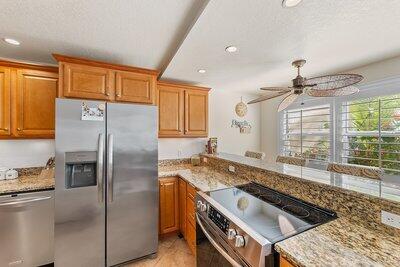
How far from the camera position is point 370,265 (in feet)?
2.55

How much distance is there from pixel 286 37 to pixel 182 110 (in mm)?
1769

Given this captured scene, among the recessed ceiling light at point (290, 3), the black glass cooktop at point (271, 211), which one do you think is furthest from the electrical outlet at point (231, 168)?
the recessed ceiling light at point (290, 3)

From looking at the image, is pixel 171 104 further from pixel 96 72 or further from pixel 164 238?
pixel 164 238

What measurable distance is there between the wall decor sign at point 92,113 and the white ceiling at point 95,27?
2.10 ft

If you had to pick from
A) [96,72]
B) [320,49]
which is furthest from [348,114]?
[96,72]

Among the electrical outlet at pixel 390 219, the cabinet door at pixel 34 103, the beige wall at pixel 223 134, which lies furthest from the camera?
the beige wall at pixel 223 134

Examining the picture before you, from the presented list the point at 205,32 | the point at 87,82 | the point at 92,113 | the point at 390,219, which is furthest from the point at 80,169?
the point at 390,219

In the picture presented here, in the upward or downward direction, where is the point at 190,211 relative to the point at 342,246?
downward

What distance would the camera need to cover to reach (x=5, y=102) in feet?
6.89

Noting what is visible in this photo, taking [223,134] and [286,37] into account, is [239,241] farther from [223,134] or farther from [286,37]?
[223,134]

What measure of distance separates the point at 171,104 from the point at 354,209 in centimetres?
245

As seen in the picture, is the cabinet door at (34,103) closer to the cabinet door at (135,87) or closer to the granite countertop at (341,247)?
the cabinet door at (135,87)

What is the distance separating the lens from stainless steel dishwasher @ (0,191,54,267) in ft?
5.91

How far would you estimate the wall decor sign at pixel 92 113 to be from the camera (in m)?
1.89
